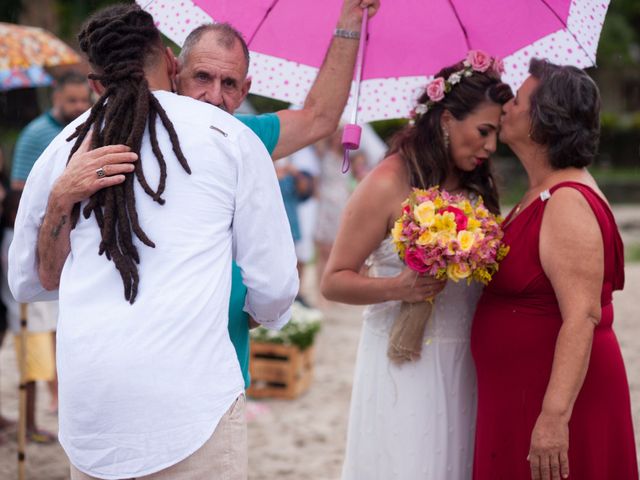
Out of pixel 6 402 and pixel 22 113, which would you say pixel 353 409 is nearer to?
pixel 6 402

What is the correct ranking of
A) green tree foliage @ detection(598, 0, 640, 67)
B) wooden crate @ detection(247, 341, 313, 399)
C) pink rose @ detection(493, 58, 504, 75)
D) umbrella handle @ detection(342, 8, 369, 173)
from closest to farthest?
umbrella handle @ detection(342, 8, 369, 173)
pink rose @ detection(493, 58, 504, 75)
wooden crate @ detection(247, 341, 313, 399)
green tree foliage @ detection(598, 0, 640, 67)

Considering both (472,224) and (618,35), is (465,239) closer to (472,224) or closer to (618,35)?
(472,224)

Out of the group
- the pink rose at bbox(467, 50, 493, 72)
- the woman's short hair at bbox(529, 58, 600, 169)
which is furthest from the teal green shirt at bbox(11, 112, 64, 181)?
the woman's short hair at bbox(529, 58, 600, 169)

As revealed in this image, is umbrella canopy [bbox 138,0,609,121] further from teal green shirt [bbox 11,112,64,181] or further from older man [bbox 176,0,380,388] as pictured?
teal green shirt [bbox 11,112,64,181]

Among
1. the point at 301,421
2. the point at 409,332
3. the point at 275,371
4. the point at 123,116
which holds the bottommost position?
the point at 301,421

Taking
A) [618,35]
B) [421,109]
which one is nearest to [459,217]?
[421,109]

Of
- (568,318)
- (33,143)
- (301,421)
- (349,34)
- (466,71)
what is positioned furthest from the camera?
(301,421)

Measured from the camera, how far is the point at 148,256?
7.29 feet

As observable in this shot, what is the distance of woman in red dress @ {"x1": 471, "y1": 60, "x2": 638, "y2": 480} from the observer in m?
2.86

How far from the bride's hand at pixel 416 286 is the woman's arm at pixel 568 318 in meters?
0.53

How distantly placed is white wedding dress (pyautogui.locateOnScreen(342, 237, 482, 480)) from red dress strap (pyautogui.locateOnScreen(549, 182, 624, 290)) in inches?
27.4

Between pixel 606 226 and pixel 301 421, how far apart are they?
3.78 meters

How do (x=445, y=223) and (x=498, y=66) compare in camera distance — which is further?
(x=498, y=66)

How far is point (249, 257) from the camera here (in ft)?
7.93
